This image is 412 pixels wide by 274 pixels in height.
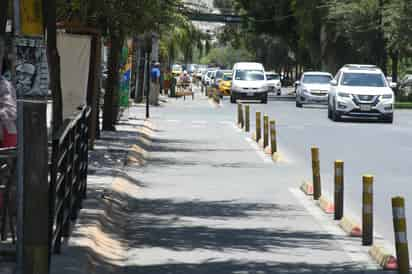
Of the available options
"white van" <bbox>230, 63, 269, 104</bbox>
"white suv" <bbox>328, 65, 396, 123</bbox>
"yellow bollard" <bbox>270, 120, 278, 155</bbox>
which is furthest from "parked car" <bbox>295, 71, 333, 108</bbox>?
"yellow bollard" <bbox>270, 120, 278, 155</bbox>

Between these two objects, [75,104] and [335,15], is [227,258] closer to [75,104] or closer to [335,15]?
[75,104]

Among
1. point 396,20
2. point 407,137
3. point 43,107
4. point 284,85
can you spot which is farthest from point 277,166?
point 284,85

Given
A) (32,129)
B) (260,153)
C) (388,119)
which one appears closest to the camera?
(32,129)

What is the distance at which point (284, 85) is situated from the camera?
12281 centimetres

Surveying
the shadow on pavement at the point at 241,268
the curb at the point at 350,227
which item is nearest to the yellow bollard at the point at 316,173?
the curb at the point at 350,227

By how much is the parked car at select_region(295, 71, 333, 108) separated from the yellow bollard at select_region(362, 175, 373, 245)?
41468 millimetres

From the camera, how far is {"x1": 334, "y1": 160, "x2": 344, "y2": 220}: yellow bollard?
13930 mm

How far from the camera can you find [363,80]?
41.0 metres

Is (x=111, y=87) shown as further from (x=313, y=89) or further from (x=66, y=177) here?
(x=313, y=89)

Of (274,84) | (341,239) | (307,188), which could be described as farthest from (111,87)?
(274,84)

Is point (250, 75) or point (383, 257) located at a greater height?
point (383, 257)

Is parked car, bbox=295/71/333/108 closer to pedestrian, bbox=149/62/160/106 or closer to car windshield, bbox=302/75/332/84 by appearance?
car windshield, bbox=302/75/332/84

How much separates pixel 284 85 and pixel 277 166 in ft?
331

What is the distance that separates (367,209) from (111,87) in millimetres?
18955
